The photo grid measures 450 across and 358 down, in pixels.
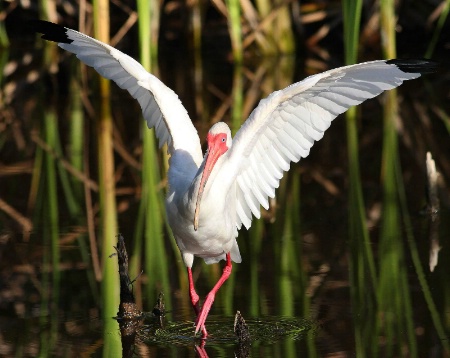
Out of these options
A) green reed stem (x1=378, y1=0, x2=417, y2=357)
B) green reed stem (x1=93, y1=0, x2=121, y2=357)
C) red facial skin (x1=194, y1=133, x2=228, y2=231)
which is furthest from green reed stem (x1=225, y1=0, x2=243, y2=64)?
red facial skin (x1=194, y1=133, x2=228, y2=231)

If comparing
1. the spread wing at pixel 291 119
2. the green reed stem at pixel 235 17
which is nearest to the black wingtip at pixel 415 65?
the spread wing at pixel 291 119

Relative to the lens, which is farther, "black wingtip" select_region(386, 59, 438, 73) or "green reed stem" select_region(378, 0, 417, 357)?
"black wingtip" select_region(386, 59, 438, 73)

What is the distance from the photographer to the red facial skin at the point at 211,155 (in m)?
5.99

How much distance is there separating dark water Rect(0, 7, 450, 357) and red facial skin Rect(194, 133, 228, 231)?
2.55 ft

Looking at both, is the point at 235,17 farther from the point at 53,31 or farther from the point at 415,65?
the point at 415,65

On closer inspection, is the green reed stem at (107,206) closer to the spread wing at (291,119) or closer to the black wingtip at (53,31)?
the spread wing at (291,119)

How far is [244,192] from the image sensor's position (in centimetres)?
691

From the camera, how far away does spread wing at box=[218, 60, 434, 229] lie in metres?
6.29

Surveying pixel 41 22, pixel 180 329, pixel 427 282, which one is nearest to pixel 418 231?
pixel 427 282

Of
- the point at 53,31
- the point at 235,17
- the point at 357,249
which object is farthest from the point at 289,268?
the point at 235,17

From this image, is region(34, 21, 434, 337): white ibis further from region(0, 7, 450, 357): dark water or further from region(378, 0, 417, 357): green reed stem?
region(378, 0, 417, 357): green reed stem

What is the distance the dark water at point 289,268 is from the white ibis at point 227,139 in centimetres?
35

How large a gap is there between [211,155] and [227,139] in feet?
0.79

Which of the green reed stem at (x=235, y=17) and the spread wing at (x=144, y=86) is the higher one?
the green reed stem at (x=235, y=17)
